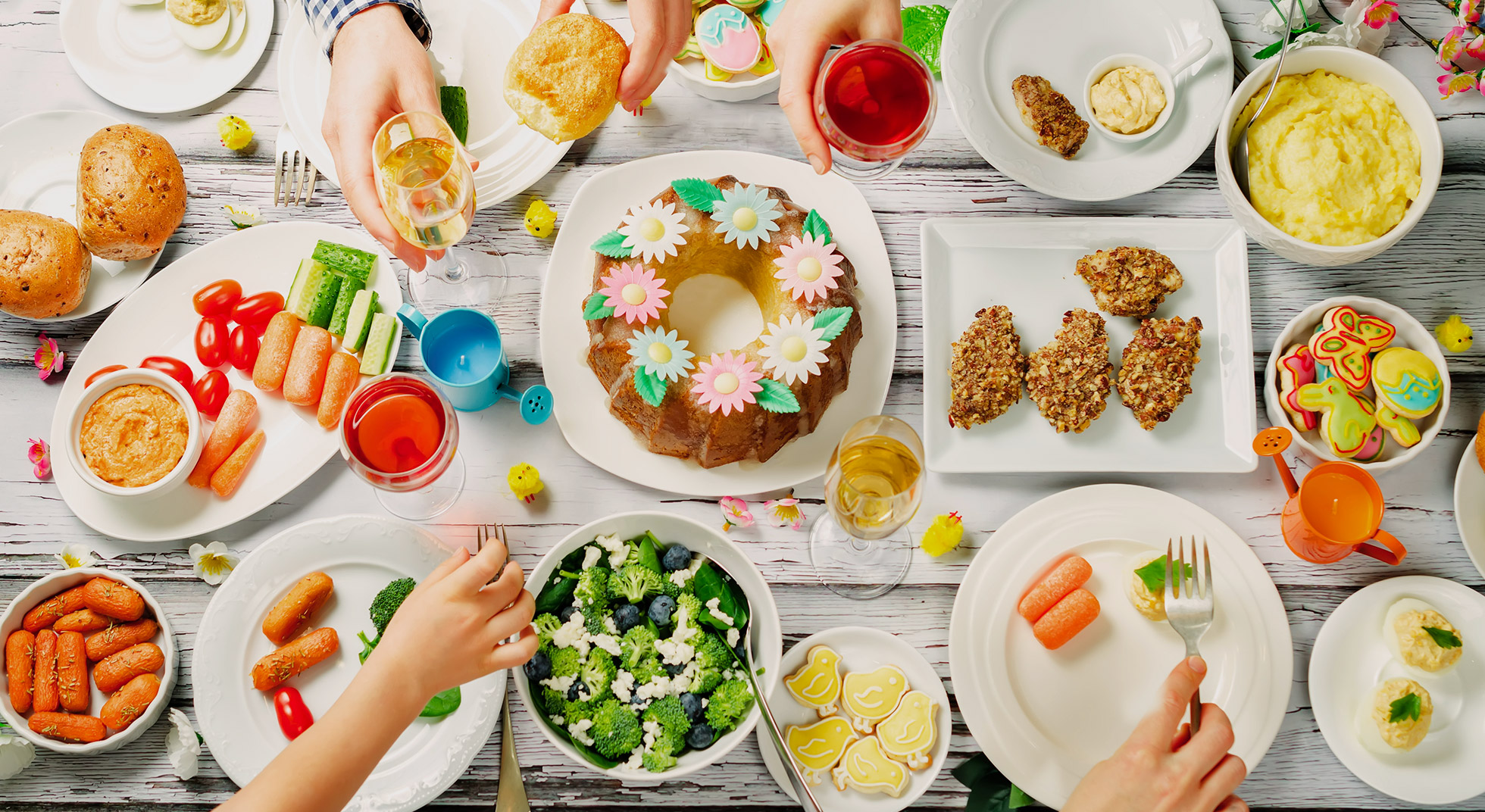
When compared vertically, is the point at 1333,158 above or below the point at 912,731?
above

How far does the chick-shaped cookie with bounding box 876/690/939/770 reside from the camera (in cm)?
202

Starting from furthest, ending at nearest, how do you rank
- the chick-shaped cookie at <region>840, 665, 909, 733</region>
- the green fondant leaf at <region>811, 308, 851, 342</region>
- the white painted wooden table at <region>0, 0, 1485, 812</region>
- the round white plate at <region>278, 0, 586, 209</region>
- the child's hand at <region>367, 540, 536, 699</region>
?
the round white plate at <region>278, 0, 586, 209</region>
the white painted wooden table at <region>0, 0, 1485, 812</region>
the chick-shaped cookie at <region>840, 665, 909, 733</region>
the green fondant leaf at <region>811, 308, 851, 342</region>
the child's hand at <region>367, 540, 536, 699</region>

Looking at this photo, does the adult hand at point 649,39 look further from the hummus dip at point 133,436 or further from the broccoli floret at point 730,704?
the broccoli floret at point 730,704

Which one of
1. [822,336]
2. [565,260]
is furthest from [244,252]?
[822,336]

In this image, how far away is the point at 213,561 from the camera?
2162mm

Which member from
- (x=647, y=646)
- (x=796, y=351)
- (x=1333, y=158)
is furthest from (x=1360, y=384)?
(x=647, y=646)

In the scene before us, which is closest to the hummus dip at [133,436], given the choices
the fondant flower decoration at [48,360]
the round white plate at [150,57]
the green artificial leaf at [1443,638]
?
the fondant flower decoration at [48,360]

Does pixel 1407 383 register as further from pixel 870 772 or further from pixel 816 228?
pixel 870 772

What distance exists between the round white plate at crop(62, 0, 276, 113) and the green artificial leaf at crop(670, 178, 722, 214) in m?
1.32

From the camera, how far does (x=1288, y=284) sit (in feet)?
7.70

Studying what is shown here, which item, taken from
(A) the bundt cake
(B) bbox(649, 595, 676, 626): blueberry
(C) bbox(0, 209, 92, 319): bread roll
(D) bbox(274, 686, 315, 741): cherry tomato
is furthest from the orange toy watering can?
(C) bbox(0, 209, 92, 319): bread roll

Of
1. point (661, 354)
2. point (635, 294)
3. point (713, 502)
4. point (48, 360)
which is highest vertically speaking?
point (635, 294)

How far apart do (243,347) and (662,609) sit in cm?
132

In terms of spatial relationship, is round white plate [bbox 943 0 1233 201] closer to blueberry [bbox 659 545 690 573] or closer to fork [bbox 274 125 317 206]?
blueberry [bbox 659 545 690 573]
